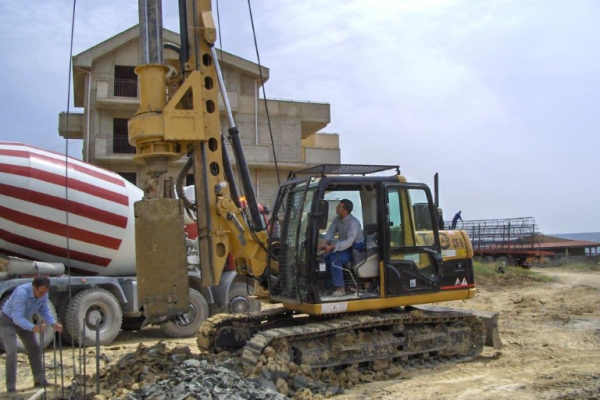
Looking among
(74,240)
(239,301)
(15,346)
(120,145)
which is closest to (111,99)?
(120,145)

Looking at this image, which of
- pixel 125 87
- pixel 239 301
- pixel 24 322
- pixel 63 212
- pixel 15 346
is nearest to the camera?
pixel 24 322

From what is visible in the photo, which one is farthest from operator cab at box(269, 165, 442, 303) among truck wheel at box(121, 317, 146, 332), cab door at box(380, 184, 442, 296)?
truck wheel at box(121, 317, 146, 332)

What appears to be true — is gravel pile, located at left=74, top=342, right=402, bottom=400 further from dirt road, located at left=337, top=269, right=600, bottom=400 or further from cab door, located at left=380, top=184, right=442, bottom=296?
cab door, located at left=380, top=184, right=442, bottom=296

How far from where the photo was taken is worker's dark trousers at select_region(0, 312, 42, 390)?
309 inches

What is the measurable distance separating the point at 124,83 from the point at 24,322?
2566 centimetres

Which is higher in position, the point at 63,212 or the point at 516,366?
the point at 63,212

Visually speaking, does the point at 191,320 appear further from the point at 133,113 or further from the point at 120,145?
the point at 133,113

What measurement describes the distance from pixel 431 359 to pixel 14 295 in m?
5.58

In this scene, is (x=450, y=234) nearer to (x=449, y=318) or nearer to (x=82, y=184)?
(x=449, y=318)

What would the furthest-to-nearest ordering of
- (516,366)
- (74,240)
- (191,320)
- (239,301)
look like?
(239,301) → (191,320) → (74,240) → (516,366)

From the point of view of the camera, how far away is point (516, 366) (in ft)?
29.4

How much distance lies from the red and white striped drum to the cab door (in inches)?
210

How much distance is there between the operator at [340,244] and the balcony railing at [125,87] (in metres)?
25.6

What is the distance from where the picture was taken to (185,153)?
814cm
